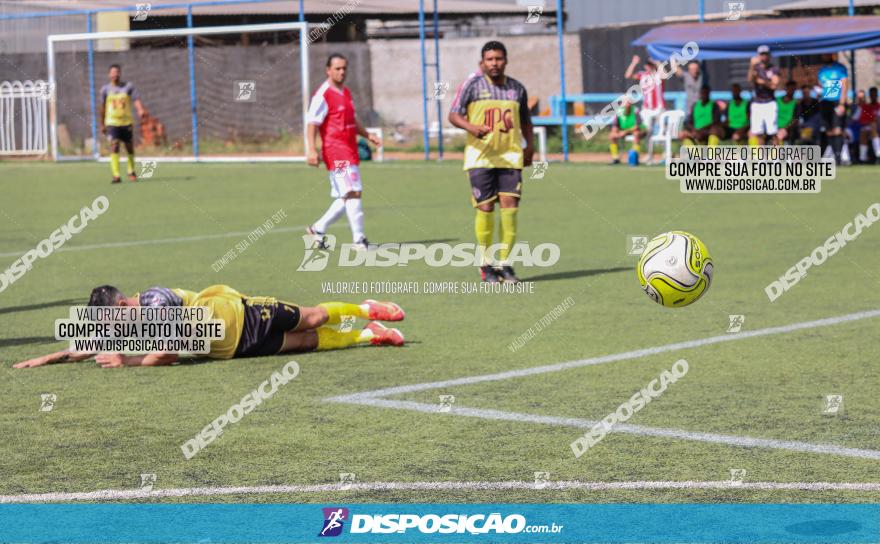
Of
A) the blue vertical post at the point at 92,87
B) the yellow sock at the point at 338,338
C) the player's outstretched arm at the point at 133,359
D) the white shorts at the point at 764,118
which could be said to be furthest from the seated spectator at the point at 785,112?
the player's outstretched arm at the point at 133,359

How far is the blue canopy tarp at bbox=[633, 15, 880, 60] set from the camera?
25.3 meters

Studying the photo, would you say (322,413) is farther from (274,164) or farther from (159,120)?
(159,120)

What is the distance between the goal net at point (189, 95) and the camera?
37.0m

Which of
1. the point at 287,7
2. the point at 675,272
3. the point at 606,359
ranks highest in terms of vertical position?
the point at 287,7

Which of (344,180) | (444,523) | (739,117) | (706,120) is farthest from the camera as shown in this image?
(706,120)

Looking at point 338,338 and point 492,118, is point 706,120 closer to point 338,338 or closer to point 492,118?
point 492,118

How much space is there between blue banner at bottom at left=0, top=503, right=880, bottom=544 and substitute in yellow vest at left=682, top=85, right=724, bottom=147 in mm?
21785

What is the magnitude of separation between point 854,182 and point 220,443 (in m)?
18.0

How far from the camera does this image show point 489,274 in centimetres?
1359

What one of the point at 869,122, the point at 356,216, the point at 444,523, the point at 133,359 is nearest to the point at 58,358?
the point at 133,359

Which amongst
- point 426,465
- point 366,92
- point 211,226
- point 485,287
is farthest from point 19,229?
point 366,92

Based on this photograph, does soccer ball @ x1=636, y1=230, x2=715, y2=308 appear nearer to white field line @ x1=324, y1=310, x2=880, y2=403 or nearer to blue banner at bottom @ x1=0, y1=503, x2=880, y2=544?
white field line @ x1=324, y1=310, x2=880, y2=403

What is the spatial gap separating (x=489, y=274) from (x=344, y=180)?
11.0ft

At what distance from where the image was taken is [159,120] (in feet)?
125
